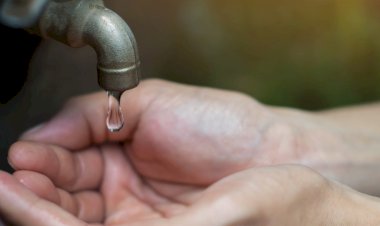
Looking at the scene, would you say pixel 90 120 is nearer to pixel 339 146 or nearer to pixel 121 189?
pixel 121 189

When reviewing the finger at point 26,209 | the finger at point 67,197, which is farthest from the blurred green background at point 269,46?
the finger at point 26,209

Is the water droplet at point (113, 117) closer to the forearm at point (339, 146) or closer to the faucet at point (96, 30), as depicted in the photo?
the faucet at point (96, 30)

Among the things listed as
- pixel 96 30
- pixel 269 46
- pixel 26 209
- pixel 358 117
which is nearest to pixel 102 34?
pixel 96 30

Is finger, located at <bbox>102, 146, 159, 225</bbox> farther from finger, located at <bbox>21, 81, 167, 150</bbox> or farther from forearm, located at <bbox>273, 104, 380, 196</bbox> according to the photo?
forearm, located at <bbox>273, 104, 380, 196</bbox>

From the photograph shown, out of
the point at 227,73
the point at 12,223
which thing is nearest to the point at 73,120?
the point at 12,223

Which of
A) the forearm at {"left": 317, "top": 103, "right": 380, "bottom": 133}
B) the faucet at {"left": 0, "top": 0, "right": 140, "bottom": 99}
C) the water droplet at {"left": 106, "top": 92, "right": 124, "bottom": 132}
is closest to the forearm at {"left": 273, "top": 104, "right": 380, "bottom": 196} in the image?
the forearm at {"left": 317, "top": 103, "right": 380, "bottom": 133}
